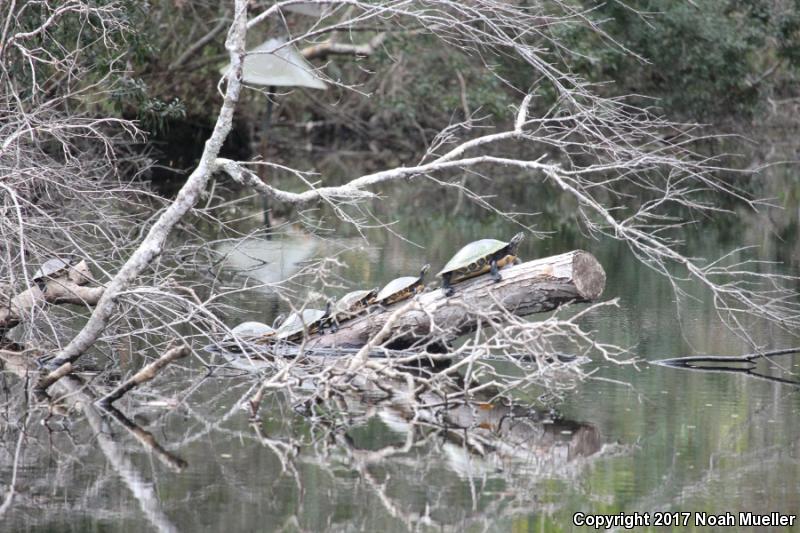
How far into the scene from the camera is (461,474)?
21.4 ft

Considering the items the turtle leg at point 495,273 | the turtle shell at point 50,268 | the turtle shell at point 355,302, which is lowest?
the turtle shell at point 355,302

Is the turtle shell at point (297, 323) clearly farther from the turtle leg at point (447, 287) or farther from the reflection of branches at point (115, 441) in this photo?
the reflection of branches at point (115, 441)

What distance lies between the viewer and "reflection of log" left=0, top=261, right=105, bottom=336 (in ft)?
31.1

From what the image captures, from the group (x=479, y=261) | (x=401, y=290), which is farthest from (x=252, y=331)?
(x=479, y=261)

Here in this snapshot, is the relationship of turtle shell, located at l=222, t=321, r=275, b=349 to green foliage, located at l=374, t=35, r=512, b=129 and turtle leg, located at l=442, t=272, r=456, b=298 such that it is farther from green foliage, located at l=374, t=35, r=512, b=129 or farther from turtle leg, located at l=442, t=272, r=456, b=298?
green foliage, located at l=374, t=35, r=512, b=129

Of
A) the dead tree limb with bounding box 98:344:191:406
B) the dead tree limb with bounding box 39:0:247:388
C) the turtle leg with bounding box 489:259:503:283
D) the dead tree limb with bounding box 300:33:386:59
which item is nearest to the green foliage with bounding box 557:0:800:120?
the dead tree limb with bounding box 300:33:386:59

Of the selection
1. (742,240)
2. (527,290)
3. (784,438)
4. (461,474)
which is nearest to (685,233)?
(742,240)

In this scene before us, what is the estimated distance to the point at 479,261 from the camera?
934 centimetres

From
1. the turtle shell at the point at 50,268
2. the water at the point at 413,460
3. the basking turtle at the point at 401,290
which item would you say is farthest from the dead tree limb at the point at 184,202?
the basking turtle at the point at 401,290

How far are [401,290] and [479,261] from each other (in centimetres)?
71

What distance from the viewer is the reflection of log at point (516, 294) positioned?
9031mm

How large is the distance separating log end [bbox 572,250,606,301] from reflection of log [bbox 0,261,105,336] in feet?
11.6

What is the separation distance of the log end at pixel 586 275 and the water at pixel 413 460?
0.64 m

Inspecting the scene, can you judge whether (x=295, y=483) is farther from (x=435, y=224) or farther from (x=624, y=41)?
(x=624, y=41)
